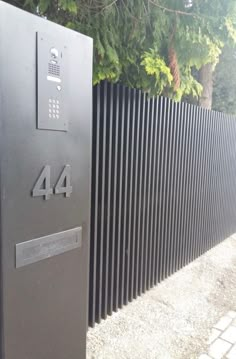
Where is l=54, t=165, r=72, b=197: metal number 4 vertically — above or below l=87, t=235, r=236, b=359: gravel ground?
above

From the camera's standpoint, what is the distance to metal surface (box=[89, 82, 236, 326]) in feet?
9.01

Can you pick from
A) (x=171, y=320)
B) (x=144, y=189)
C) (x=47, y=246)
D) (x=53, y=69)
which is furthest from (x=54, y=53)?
(x=171, y=320)

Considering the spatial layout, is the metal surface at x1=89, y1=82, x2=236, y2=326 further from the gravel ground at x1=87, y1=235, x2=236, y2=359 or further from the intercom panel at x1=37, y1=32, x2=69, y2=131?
the intercom panel at x1=37, y1=32, x2=69, y2=131

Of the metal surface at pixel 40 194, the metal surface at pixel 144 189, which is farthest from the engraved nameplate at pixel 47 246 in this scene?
the metal surface at pixel 144 189

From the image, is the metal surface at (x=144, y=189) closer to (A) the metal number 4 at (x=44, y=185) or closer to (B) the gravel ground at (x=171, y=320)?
(B) the gravel ground at (x=171, y=320)

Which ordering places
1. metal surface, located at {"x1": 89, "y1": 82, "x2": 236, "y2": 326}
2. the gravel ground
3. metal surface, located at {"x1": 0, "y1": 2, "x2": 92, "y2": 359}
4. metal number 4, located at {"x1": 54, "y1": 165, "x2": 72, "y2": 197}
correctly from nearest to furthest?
1. metal surface, located at {"x1": 0, "y1": 2, "x2": 92, "y2": 359}
2. metal number 4, located at {"x1": 54, "y1": 165, "x2": 72, "y2": 197}
3. the gravel ground
4. metal surface, located at {"x1": 89, "y1": 82, "x2": 236, "y2": 326}

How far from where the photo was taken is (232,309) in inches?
136

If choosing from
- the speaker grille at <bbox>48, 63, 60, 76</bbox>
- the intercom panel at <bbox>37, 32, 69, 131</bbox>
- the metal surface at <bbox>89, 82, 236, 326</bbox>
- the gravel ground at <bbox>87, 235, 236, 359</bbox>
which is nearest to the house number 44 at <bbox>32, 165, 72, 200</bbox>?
the intercom panel at <bbox>37, 32, 69, 131</bbox>

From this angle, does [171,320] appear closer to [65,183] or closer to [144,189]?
[144,189]

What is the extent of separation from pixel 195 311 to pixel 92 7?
305 centimetres

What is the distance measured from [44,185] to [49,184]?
30mm

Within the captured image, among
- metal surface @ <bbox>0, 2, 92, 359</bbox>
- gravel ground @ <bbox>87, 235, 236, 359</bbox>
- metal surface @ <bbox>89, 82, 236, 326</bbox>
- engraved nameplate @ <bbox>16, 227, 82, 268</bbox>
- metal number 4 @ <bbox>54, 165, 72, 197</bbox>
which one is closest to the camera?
metal surface @ <bbox>0, 2, 92, 359</bbox>

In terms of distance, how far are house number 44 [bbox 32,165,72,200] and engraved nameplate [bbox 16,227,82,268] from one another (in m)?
0.24

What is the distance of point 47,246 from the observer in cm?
173
